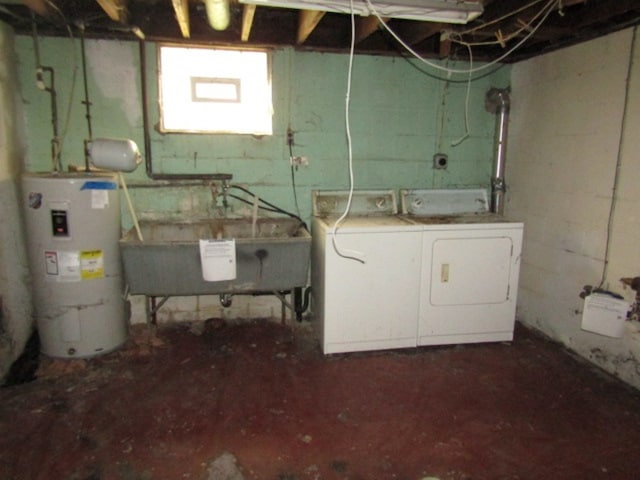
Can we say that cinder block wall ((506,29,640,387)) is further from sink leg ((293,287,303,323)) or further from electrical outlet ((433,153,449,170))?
sink leg ((293,287,303,323))

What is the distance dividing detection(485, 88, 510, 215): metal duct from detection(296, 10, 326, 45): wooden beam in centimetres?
161

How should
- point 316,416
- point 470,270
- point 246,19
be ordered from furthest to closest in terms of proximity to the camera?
point 470,270 < point 246,19 < point 316,416

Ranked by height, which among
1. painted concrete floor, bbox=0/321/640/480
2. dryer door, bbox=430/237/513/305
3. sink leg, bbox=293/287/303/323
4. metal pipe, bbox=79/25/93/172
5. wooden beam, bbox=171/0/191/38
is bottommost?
painted concrete floor, bbox=0/321/640/480

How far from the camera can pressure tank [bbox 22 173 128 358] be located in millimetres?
2471

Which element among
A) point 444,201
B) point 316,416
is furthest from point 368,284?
point 444,201

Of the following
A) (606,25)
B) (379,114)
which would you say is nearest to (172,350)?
(379,114)

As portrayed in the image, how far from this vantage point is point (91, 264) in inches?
103

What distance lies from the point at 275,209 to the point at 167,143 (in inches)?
36.9

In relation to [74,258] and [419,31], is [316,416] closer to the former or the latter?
[74,258]

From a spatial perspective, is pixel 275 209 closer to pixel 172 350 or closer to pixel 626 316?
pixel 172 350

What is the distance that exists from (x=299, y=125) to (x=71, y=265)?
6.08 ft

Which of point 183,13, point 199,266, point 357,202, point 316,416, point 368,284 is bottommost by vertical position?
point 316,416

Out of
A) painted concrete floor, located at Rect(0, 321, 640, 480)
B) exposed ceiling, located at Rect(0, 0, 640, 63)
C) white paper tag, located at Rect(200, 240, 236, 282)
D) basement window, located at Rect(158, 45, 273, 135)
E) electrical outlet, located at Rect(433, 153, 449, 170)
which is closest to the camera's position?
painted concrete floor, located at Rect(0, 321, 640, 480)

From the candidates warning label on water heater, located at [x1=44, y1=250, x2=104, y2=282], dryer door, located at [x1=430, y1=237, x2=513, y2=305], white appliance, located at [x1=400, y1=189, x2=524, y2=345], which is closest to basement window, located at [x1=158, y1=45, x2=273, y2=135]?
warning label on water heater, located at [x1=44, y1=250, x2=104, y2=282]
